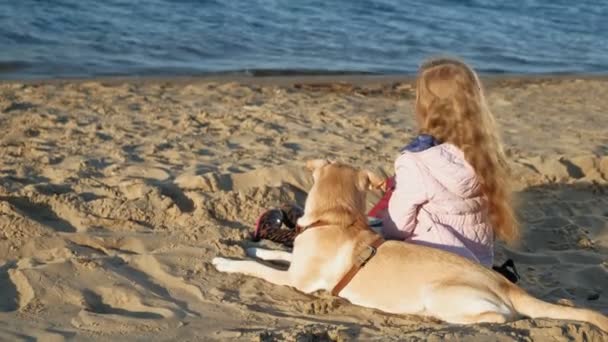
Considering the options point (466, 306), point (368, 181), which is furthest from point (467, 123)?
point (466, 306)

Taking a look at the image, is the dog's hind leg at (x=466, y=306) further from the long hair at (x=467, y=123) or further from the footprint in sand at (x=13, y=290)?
the footprint in sand at (x=13, y=290)

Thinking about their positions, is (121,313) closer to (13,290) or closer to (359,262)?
(13,290)

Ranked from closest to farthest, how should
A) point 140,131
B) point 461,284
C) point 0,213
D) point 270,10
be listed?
1. point 461,284
2. point 0,213
3. point 140,131
4. point 270,10

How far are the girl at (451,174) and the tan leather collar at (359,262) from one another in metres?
0.49

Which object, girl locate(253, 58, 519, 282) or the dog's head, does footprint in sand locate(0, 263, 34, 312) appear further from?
girl locate(253, 58, 519, 282)

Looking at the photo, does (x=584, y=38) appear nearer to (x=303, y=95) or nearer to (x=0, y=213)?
(x=303, y=95)

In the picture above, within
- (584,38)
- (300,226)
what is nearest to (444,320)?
(300,226)

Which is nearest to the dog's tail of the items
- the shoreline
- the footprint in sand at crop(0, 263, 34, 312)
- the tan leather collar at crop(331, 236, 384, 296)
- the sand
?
the sand

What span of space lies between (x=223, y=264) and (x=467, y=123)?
1751 mm

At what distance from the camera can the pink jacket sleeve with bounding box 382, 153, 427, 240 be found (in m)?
5.40

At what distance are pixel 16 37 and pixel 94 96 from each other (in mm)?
5536

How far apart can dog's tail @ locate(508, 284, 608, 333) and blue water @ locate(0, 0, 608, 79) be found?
10.2 m

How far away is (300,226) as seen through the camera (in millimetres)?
5367

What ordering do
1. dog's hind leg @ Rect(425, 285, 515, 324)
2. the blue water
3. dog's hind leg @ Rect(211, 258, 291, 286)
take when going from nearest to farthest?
dog's hind leg @ Rect(425, 285, 515, 324) → dog's hind leg @ Rect(211, 258, 291, 286) → the blue water
